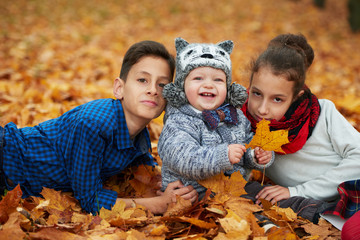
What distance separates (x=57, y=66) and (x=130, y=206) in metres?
4.11

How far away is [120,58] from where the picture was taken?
22.2ft

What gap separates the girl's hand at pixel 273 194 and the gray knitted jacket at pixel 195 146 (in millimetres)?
152

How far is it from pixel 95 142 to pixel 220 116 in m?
0.72

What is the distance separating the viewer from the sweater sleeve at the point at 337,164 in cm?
210

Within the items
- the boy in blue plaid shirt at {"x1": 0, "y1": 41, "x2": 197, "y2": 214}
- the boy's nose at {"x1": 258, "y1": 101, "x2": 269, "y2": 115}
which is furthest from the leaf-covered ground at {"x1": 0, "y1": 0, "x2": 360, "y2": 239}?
the boy's nose at {"x1": 258, "y1": 101, "x2": 269, "y2": 115}

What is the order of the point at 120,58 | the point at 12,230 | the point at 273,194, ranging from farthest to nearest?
the point at 120,58 < the point at 273,194 < the point at 12,230

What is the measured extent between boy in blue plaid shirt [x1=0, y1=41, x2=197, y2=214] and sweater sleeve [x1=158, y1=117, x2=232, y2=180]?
264 millimetres

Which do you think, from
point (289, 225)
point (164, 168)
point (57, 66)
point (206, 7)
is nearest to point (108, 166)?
point (164, 168)

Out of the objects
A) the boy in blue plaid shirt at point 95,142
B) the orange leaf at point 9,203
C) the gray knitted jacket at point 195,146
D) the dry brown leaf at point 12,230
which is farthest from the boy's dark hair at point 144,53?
the dry brown leaf at point 12,230

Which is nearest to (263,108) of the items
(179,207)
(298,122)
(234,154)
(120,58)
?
(298,122)

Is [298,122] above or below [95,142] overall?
above

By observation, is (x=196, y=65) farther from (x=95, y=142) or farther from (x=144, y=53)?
(x=95, y=142)

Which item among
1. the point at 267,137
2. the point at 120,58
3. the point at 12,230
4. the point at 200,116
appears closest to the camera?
the point at 12,230

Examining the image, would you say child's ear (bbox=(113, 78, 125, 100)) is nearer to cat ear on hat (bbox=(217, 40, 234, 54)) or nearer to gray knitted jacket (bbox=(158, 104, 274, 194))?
gray knitted jacket (bbox=(158, 104, 274, 194))
